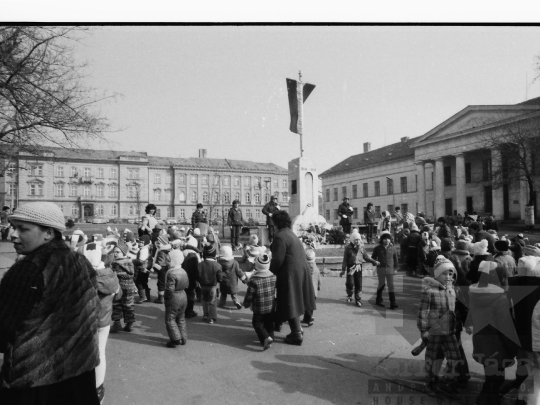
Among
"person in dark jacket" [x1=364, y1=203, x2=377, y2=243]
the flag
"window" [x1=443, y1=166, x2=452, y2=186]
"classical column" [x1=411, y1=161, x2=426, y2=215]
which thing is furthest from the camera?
"classical column" [x1=411, y1=161, x2=426, y2=215]

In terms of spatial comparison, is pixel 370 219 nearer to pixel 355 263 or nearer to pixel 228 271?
pixel 355 263

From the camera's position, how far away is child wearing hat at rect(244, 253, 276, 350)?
481 centimetres

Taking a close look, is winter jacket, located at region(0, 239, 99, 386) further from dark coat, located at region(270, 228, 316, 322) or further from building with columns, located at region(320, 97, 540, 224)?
building with columns, located at region(320, 97, 540, 224)

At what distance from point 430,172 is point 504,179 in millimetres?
16085

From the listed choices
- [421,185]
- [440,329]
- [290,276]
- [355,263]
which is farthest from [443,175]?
[440,329]

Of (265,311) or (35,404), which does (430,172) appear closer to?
(265,311)

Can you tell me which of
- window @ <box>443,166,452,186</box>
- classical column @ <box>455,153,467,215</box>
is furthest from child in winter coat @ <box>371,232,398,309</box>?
window @ <box>443,166,452,186</box>

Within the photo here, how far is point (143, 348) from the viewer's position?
4781mm

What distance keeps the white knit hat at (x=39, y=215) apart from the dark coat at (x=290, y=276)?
307 centimetres

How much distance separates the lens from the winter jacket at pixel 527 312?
316cm

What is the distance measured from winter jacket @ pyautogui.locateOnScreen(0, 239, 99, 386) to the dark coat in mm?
2925

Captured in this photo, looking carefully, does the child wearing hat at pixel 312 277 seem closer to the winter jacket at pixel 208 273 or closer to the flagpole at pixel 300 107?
the winter jacket at pixel 208 273

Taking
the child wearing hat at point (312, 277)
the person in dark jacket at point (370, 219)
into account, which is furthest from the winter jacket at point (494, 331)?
the person in dark jacket at point (370, 219)

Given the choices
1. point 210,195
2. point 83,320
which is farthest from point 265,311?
point 210,195
